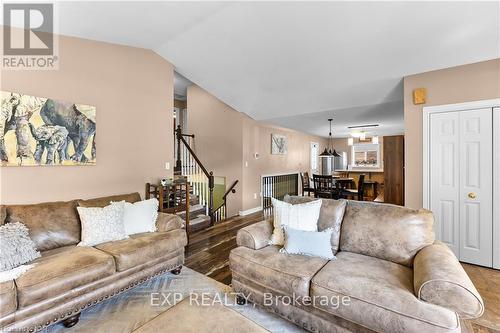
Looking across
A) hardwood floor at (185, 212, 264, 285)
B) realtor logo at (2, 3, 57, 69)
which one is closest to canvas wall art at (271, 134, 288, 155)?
hardwood floor at (185, 212, 264, 285)

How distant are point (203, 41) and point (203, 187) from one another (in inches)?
128

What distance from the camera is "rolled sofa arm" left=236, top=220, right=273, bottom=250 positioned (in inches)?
89.0

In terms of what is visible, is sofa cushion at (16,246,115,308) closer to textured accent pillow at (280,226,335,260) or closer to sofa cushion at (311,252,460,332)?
textured accent pillow at (280,226,335,260)

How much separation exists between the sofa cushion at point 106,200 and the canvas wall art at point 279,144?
4.20 m

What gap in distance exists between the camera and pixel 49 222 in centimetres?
239

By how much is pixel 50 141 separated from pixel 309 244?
3.02 metres

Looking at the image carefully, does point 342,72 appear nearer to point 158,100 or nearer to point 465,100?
point 465,100

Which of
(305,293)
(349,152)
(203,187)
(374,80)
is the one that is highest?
(374,80)

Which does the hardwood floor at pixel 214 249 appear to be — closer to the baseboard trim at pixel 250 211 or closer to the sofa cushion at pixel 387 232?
the baseboard trim at pixel 250 211

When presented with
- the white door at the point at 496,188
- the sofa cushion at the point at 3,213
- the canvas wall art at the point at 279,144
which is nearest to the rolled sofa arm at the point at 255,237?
the sofa cushion at the point at 3,213

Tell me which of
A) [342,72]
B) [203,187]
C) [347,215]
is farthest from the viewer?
[203,187]

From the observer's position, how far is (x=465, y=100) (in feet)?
9.44

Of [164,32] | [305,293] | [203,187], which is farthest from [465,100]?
[203,187]

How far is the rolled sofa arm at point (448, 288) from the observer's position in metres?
1.33
